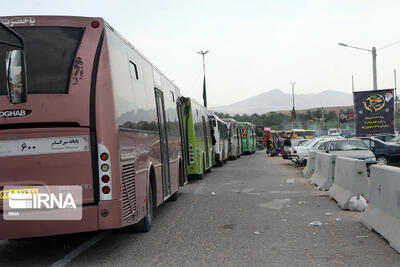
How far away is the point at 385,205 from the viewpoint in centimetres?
783

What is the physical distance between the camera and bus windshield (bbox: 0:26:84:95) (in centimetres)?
656

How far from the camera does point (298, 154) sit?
26.2 m

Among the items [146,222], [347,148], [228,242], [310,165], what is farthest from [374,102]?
[228,242]

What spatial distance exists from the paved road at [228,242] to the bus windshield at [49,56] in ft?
7.67

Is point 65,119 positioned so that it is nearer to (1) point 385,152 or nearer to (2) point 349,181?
(2) point 349,181

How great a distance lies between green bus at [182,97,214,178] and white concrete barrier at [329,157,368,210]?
6.50 m

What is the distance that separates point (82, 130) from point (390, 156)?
19.7 metres

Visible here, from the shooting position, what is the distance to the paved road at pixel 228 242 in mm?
6672

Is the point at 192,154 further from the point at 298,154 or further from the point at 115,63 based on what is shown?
the point at 115,63

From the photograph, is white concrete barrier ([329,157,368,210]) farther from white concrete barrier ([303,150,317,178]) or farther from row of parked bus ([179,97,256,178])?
white concrete barrier ([303,150,317,178])

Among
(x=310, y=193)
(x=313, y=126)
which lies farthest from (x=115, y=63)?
(x=313, y=126)

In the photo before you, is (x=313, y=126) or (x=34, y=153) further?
(x=313, y=126)

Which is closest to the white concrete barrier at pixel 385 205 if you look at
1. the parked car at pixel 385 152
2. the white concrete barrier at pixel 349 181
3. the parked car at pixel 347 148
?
the white concrete barrier at pixel 349 181
